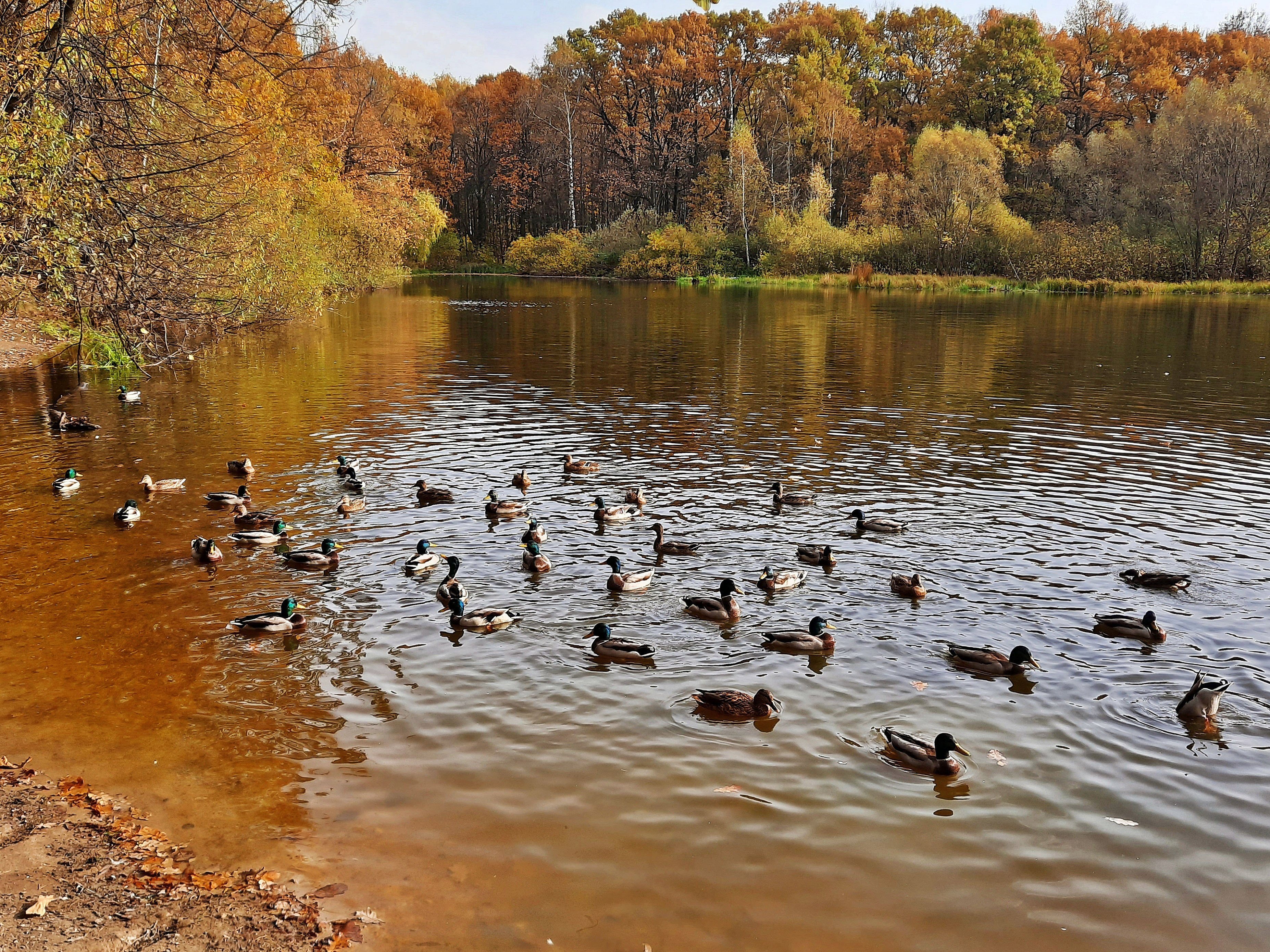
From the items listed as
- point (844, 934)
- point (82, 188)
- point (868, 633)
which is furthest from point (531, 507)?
point (844, 934)

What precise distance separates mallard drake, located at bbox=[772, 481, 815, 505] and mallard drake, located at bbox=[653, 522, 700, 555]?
3.01m

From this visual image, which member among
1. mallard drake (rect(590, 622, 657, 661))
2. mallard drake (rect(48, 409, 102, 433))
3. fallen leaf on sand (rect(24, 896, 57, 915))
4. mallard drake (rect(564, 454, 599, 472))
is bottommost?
mallard drake (rect(590, 622, 657, 661))

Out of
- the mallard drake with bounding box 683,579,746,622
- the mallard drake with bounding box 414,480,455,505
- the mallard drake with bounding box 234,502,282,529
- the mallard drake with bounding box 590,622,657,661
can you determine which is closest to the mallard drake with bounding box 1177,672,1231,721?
the mallard drake with bounding box 683,579,746,622

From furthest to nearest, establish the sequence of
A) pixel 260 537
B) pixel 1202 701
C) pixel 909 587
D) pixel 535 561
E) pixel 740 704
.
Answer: pixel 260 537
pixel 535 561
pixel 909 587
pixel 740 704
pixel 1202 701

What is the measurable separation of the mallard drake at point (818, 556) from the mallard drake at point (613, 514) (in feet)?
11.0

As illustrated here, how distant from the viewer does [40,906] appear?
19.5 ft

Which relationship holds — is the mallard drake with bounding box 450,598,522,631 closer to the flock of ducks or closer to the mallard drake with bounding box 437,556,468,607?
the flock of ducks

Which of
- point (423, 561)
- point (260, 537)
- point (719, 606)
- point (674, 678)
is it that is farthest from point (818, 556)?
point (260, 537)

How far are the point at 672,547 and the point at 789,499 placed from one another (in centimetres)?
370

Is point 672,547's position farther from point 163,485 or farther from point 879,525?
point 163,485

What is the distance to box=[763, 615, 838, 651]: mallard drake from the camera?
1149cm

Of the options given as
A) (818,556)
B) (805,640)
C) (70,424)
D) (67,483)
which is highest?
(70,424)

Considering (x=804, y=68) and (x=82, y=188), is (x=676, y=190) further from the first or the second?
(x=82, y=188)

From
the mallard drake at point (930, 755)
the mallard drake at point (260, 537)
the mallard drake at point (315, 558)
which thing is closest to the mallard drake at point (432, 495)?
the mallard drake at point (260, 537)
